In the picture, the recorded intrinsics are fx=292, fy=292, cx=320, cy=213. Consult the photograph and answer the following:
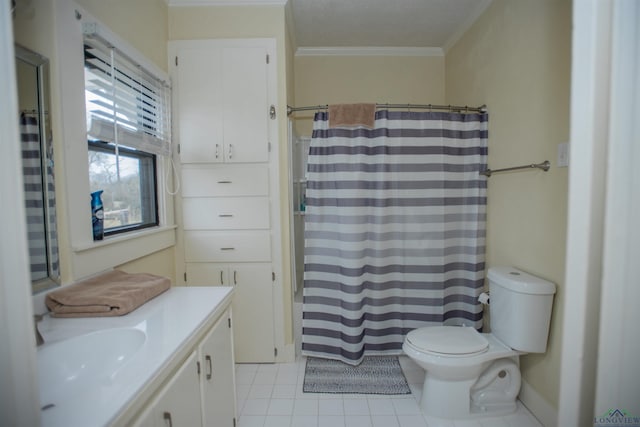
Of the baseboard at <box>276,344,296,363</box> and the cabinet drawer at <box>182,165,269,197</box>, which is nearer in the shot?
the cabinet drawer at <box>182,165,269,197</box>

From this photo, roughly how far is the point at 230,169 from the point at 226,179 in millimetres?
77

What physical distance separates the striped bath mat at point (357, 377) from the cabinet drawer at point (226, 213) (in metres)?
1.11

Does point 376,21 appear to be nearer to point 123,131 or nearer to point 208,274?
point 123,131

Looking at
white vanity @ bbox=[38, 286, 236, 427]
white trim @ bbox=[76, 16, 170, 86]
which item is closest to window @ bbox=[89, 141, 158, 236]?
white trim @ bbox=[76, 16, 170, 86]

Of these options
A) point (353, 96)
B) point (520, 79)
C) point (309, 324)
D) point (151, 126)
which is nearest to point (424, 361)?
point (309, 324)

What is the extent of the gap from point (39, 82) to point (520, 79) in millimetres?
2361

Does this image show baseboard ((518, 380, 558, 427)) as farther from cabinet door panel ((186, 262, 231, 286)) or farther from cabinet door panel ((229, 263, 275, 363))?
cabinet door panel ((186, 262, 231, 286))

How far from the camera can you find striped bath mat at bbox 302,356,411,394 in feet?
6.24

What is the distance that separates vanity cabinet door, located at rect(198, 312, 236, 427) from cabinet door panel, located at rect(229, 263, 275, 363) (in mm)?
696

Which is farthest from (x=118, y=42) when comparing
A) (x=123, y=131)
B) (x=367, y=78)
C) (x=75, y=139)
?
(x=367, y=78)

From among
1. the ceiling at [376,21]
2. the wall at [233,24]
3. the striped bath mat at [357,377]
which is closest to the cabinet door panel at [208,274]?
the striped bath mat at [357,377]

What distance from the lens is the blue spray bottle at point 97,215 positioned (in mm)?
1332

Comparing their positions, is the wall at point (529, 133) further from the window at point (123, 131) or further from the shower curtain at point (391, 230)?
the window at point (123, 131)

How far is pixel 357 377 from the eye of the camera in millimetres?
2021
